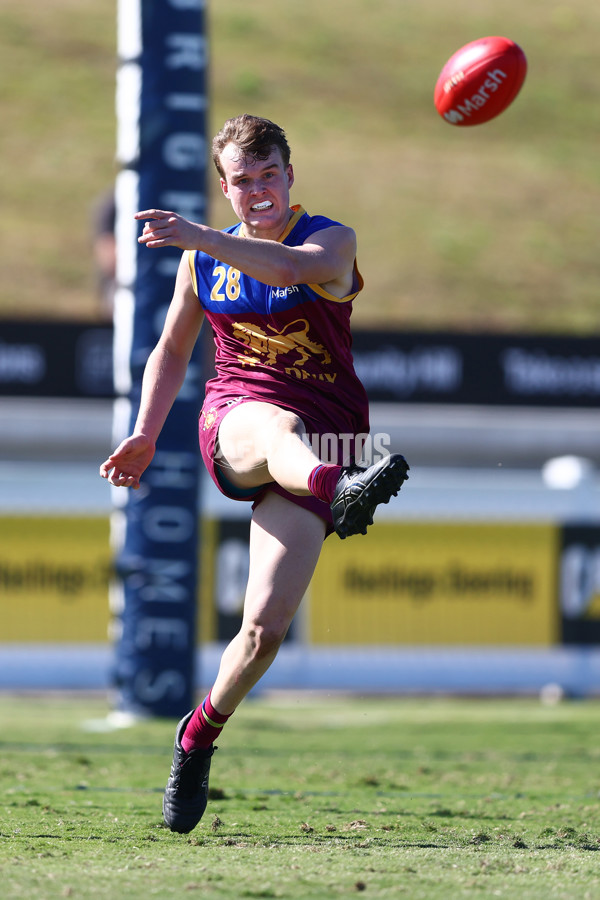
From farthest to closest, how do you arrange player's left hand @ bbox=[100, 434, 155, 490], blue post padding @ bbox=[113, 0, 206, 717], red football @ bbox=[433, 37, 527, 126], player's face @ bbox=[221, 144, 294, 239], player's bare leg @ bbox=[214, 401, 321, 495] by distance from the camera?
blue post padding @ bbox=[113, 0, 206, 717], red football @ bbox=[433, 37, 527, 126], player's left hand @ bbox=[100, 434, 155, 490], player's face @ bbox=[221, 144, 294, 239], player's bare leg @ bbox=[214, 401, 321, 495]

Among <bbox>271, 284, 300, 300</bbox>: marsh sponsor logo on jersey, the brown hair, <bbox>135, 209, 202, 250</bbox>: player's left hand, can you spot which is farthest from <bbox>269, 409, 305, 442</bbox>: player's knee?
the brown hair

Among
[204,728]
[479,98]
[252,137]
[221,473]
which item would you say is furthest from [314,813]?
[479,98]

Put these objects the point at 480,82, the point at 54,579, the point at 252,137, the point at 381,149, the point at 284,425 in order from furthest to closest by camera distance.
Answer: the point at 381,149
the point at 54,579
the point at 480,82
the point at 252,137
the point at 284,425

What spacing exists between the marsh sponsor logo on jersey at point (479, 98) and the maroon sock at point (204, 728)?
8.84 feet

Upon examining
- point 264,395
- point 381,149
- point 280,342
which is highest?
point 381,149

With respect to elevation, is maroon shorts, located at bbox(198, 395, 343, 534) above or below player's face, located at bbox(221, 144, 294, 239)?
below

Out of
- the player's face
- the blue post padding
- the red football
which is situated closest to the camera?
the player's face

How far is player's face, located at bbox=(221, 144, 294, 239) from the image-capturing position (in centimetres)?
446

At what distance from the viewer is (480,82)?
5.82 m

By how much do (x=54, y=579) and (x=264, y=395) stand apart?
7502 mm

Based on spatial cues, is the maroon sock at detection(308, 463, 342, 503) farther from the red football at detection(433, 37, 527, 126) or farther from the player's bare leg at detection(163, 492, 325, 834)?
the red football at detection(433, 37, 527, 126)

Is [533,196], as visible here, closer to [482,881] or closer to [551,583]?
[551,583]

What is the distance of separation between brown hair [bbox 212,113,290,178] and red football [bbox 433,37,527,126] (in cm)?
153

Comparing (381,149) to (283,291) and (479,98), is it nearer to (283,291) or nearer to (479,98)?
(479,98)
